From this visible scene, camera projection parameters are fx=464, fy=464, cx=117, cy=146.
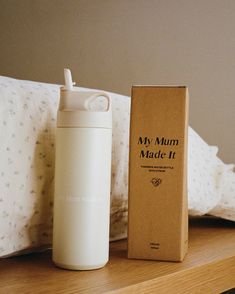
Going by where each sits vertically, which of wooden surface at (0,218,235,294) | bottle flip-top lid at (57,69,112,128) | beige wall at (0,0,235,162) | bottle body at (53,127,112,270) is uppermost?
beige wall at (0,0,235,162)

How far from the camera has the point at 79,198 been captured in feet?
2.25

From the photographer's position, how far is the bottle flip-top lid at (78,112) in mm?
691

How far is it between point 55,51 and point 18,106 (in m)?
1.47

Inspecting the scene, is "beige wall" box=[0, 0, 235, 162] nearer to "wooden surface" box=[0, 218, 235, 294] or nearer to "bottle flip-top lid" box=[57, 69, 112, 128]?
"wooden surface" box=[0, 218, 235, 294]

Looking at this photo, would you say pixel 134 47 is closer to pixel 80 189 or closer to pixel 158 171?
pixel 158 171

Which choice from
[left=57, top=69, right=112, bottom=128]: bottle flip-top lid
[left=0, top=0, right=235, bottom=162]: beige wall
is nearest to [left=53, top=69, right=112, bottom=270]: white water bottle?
[left=57, top=69, right=112, bottom=128]: bottle flip-top lid

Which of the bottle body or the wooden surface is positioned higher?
the bottle body

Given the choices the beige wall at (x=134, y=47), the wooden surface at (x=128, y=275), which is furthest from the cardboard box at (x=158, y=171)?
the beige wall at (x=134, y=47)

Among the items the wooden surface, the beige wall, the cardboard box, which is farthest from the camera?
the beige wall

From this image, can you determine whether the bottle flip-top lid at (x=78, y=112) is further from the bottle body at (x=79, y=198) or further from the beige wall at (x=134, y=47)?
the beige wall at (x=134, y=47)

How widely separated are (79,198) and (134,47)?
1.35 meters

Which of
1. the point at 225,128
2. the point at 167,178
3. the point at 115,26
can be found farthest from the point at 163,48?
the point at 167,178

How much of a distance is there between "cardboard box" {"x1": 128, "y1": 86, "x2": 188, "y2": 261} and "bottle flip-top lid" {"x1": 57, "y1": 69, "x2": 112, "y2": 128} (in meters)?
0.09

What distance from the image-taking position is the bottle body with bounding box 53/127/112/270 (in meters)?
0.69
